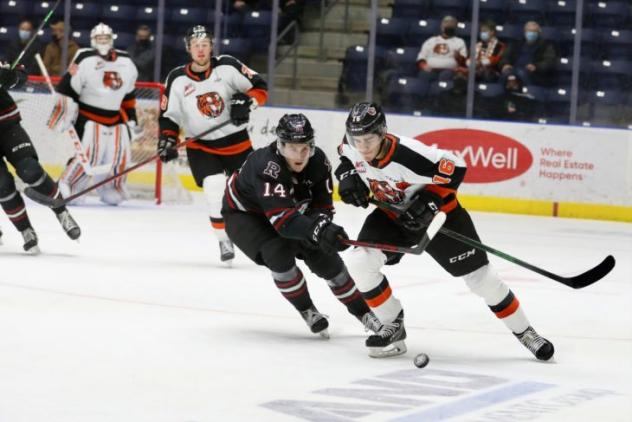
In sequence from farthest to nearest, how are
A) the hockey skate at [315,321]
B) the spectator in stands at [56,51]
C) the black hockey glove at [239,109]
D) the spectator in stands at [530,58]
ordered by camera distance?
the spectator in stands at [56,51] → the spectator in stands at [530,58] → the black hockey glove at [239,109] → the hockey skate at [315,321]

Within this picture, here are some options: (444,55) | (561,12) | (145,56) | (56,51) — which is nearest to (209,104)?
(444,55)

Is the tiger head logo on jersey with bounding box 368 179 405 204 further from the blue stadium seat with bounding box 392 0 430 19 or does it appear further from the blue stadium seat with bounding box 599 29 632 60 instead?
the blue stadium seat with bounding box 392 0 430 19

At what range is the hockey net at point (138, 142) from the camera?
9891 mm

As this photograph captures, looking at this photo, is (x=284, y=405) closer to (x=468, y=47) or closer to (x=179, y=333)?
(x=179, y=333)

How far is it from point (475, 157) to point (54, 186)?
13.3 ft

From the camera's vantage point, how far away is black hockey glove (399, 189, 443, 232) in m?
4.13

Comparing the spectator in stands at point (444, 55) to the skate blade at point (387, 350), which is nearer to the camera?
the skate blade at point (387, 350)

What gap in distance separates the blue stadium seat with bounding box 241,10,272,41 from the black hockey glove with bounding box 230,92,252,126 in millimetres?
3967

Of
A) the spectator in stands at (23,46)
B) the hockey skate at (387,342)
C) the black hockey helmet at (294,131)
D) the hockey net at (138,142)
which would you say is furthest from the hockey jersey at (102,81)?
the hockey skate at (387,342)

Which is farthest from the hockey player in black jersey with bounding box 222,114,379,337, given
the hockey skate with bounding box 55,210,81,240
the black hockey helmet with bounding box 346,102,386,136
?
the hockey skate with bounding box 55,210,81,240

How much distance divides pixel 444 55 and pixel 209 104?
3.70 metres

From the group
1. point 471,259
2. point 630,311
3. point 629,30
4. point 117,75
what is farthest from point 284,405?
point 629,30

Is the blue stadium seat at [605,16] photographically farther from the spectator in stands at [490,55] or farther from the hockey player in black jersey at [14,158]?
the hockey player in black jersey at [14,158]

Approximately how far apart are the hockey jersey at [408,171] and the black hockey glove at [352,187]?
3 cm
